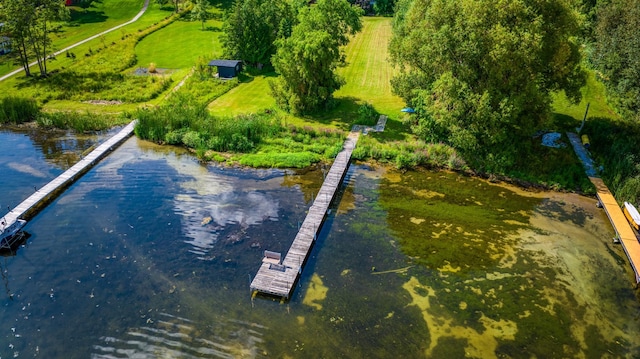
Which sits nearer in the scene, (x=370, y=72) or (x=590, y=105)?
(x=590, y=105)

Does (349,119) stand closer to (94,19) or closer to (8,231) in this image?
(8,231)

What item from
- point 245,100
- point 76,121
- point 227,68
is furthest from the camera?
point 227,68

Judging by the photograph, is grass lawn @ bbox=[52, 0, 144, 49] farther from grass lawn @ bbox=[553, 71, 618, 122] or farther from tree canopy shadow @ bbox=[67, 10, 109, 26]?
grass lawn @ bbox=[553, 71, 618, 122]

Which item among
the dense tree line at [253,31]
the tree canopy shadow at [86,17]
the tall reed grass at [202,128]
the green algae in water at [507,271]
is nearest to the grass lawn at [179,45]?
the dense tree line at [253,31]

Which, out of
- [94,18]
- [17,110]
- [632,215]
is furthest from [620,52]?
[94,18]

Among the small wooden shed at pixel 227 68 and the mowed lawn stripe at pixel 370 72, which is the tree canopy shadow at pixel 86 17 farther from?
the mowed lawn stripe at pixel 370 72

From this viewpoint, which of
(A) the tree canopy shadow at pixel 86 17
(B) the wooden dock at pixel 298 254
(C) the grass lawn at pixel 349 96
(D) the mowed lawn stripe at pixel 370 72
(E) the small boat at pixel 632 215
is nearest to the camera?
(B) the wooden dock at pixel 298 254
